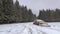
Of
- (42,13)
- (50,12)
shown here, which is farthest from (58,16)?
(42,13)

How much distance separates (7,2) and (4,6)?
7.15 ft

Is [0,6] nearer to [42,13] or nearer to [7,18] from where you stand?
[7,18]

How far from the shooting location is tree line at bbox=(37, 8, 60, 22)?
87194 millimetres

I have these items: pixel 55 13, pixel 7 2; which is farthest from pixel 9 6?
pixel 55 13

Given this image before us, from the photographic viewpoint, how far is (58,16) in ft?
289

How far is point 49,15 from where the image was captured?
93.3 metres

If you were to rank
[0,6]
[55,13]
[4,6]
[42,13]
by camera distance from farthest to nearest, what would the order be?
[42,13] < [55,13] < [4,6] < [0,6]

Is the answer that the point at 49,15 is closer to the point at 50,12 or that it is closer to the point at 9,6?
the point at 50,12

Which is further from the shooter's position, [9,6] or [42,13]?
[42,13]

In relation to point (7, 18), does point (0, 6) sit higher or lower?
higher

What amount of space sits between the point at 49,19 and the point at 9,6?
50033mm

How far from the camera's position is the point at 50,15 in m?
93.3

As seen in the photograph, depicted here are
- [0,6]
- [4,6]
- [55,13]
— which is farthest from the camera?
[55,13]

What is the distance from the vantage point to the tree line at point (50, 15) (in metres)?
87.2
